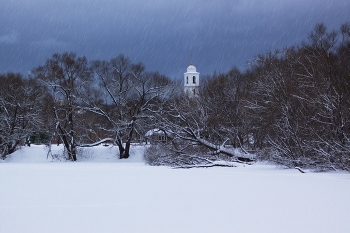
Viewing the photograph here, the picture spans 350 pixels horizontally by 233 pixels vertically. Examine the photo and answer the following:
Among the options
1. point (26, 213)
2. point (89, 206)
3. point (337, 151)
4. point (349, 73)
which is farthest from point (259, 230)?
point (349, 73)

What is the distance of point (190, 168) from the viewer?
22797mm

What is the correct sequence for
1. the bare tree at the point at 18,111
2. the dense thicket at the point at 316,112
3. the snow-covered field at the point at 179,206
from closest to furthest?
the snow-covered field at the point at 179,206, the dense thicket at the point at 316,112, the bare tree at the point at 18,111

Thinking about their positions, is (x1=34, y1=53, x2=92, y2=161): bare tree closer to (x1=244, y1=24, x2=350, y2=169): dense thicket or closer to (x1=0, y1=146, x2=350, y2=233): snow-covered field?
(x1=244, y1=24, x2=350, y2=169): dense thicket

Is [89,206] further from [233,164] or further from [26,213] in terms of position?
[233,164]

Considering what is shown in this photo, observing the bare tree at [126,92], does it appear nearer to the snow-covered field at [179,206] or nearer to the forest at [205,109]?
the forest at [205,109]

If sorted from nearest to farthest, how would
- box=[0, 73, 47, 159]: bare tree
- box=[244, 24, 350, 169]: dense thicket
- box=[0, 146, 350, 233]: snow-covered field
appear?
box=[0, 146, 350, 233]: snow-covered field
box=[244, 24, 350, 169]: dense thicket
box=[0, 73, 47, 159]: bare tree

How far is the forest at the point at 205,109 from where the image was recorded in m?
20.2

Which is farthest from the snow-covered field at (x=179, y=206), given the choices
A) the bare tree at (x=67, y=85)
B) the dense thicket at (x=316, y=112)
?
the bare tree at (x=67, y=85)

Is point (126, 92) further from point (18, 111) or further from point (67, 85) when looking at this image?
point (18, 111)

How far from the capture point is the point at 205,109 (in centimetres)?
2972

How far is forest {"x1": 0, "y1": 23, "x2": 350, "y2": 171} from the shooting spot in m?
20.2

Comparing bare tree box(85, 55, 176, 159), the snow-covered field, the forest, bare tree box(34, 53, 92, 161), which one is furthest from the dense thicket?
bare tree box(34, 53, 92, 161)

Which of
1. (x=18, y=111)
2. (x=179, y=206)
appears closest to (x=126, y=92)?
(x=18, y=111)

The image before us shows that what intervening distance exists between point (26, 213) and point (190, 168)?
1470cm
